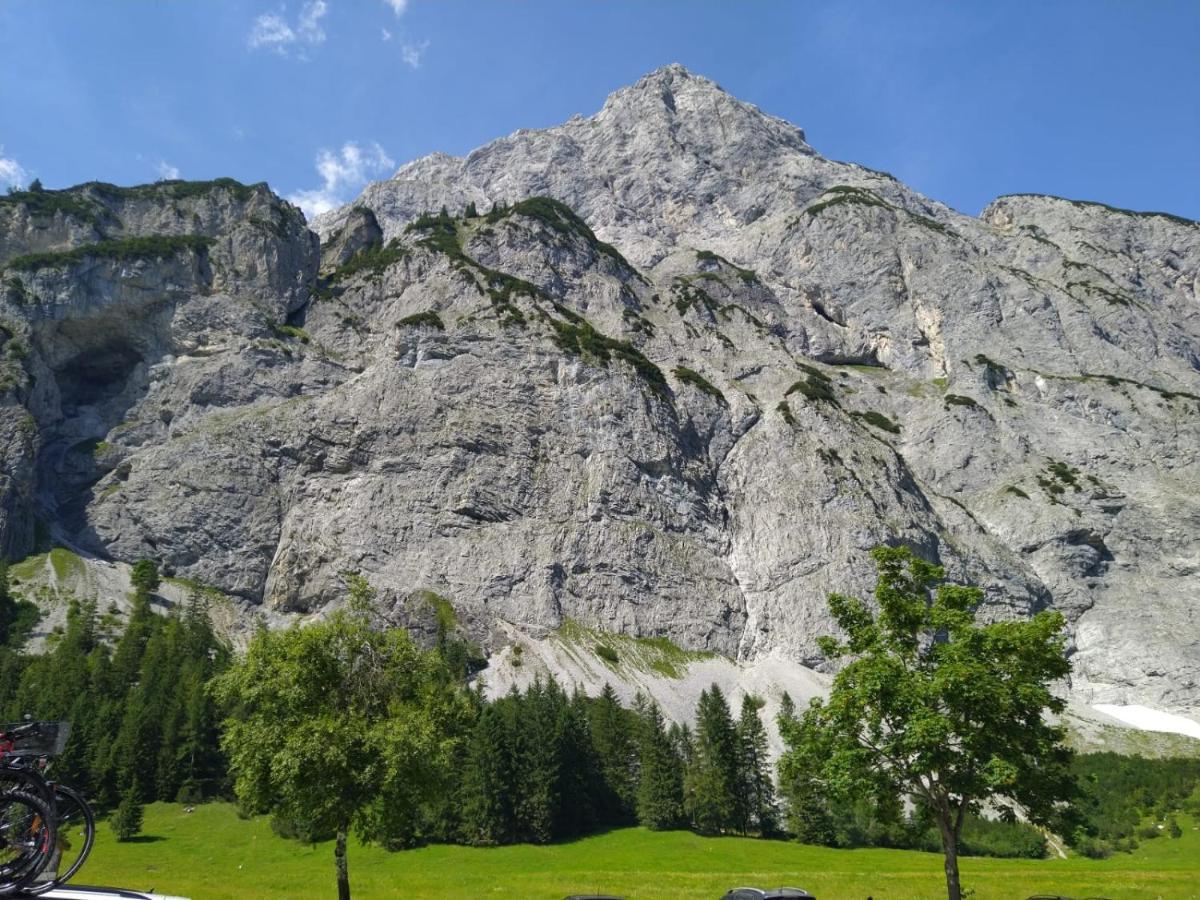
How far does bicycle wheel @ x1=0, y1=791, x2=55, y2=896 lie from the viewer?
1036 cm

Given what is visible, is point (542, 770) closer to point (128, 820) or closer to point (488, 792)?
point (488, 792)

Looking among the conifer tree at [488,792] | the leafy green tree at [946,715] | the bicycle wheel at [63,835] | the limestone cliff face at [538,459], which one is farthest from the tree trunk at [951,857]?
the limestone cliff face at [538,459]

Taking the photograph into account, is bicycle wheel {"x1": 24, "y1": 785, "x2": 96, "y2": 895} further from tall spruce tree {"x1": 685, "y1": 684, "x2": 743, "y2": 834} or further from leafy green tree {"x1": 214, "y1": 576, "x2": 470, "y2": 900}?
tall spruce tree {"x1": 685, "y1": 684, "x2": 743, "y2": 834}

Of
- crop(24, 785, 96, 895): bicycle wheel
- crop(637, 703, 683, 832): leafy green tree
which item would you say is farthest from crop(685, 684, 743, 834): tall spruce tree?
crop(24, 785, 96, 895): bicycle wheel

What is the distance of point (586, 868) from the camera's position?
187 feet

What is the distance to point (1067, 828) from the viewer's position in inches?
900

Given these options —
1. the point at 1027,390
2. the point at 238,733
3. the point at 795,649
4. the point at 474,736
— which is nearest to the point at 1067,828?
the point at 238,733

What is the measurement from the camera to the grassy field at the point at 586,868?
3694cm

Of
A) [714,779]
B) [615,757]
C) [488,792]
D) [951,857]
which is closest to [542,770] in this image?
[488,792]

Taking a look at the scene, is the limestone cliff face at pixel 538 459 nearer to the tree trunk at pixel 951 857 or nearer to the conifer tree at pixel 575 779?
the conifer tree at pixel 575 779

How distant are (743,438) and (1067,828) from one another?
14531 centimetres

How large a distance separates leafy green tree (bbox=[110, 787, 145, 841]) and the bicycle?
216ft

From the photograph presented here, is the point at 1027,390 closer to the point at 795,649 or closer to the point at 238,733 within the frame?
the point at 795,649

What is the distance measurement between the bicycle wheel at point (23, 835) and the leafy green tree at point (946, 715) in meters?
20.0
